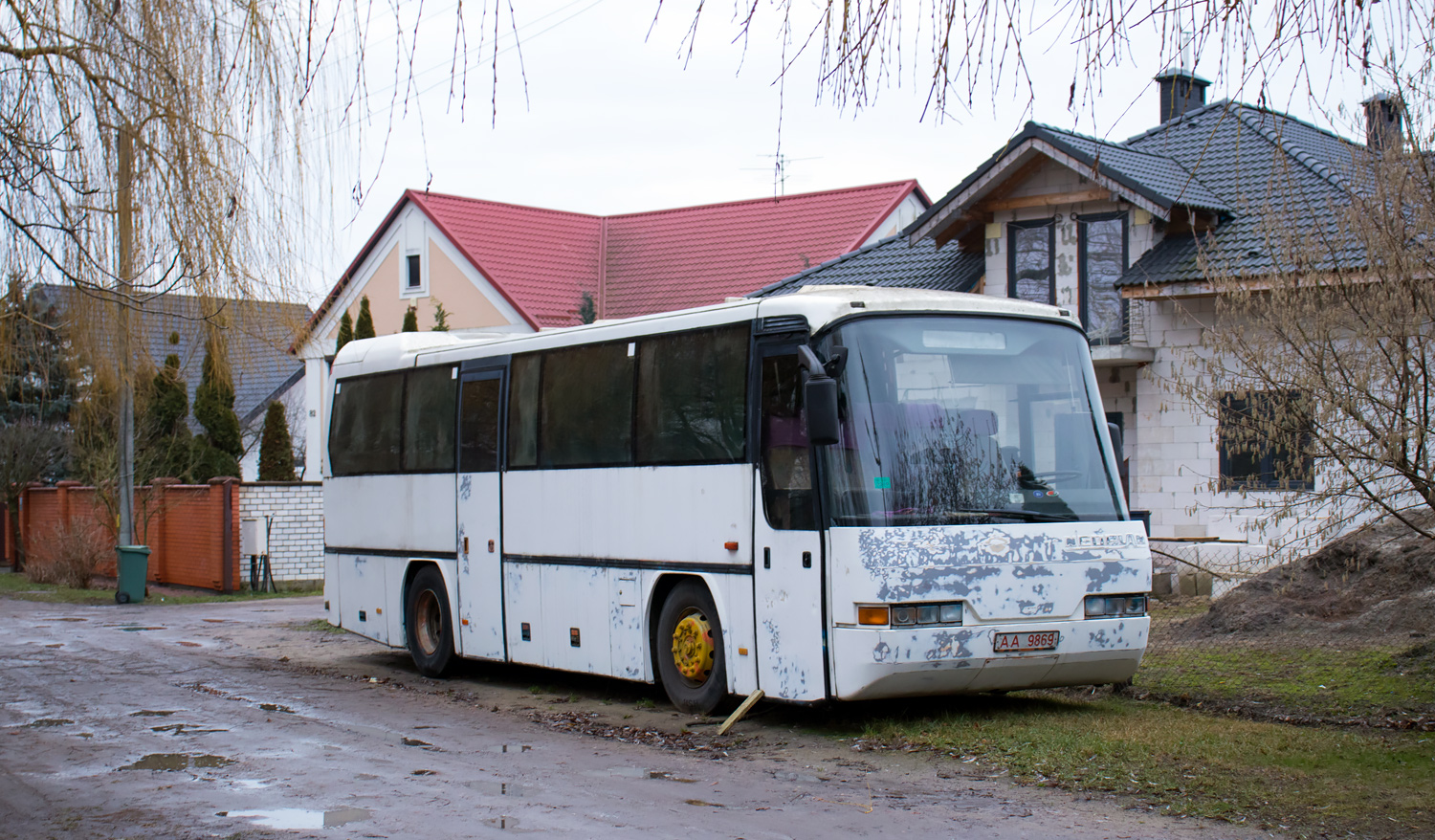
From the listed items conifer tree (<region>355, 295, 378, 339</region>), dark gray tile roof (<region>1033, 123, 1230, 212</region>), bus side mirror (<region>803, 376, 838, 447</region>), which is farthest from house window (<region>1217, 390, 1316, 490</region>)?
conifer tree (<region>355, 295, 378, 339</region>)

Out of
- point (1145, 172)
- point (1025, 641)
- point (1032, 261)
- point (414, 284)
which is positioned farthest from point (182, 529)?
point (1025, 641)

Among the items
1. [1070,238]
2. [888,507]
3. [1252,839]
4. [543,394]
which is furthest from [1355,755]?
[1070,238]

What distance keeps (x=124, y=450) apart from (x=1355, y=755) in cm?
2190

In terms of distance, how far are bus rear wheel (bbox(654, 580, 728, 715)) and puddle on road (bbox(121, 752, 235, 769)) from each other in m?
3.31

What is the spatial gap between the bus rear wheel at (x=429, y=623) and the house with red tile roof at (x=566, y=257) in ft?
71.5

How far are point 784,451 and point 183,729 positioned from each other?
4772 millimetres

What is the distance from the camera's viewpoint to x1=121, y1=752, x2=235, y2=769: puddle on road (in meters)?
9.16

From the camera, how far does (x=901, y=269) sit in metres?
26.9

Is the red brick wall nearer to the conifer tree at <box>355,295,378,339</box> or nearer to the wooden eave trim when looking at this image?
the conifer tree at <box>355,295,378,339</box>

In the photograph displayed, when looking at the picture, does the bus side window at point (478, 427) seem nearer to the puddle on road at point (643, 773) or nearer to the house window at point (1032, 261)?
the puddle on road at point (643, 773)

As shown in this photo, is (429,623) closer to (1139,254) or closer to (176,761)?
(176,761)

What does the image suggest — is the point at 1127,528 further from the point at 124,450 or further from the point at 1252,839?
the point at 124,450

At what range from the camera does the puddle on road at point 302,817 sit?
7.32 metres

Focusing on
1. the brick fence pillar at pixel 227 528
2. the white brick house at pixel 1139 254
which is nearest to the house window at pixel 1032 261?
the white brick house at pixel 1139 254
